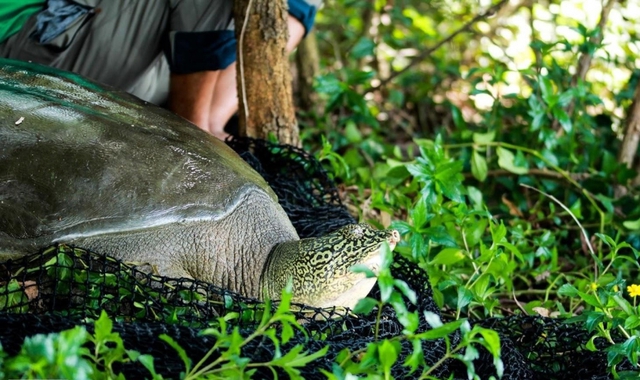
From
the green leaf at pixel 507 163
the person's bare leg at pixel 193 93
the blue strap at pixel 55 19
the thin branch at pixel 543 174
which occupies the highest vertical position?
the blue strap at pixel 55 19

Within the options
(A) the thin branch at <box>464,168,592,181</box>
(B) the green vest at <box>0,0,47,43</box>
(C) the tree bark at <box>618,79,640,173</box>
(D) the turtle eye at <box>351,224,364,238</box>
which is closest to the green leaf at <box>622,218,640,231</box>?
(A) the thin branch at <box>464,168,592,181</box>

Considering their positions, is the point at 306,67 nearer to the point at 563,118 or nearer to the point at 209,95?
the point at 209,95

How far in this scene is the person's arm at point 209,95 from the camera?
2992mm

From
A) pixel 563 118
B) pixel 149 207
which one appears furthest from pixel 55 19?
pixel 563 118

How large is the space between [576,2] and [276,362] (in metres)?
4.12

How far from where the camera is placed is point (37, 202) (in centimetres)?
178

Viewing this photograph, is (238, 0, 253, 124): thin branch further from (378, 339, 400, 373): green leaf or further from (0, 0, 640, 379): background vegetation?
(378, 339, 400, 373): green leaf

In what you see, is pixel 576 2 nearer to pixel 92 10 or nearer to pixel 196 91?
pixel 196 91

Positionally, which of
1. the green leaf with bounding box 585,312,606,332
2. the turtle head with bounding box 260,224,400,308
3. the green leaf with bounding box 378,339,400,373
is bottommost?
the green leaf with bounding box 585,312,606,332

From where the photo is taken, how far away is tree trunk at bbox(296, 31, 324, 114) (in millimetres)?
3918

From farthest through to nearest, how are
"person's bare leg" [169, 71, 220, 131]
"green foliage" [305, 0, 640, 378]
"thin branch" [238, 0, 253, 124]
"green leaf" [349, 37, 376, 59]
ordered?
"green leaf" [349, 37, 376, 59] < "person's bare leg" [169, 71, 220, 131] < "thin branch" [238, 0, 253, 124] < "green foliage" [305, 0, 640, 378]

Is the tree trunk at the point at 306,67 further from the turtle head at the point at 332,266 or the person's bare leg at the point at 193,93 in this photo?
the turtle head at the point at 332,266

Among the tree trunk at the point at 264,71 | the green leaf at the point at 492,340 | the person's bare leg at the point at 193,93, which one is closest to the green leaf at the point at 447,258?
the tree trunk at the point at 264,71

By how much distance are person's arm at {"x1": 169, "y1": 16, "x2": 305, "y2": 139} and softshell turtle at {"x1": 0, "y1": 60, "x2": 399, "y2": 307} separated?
0.99 m
